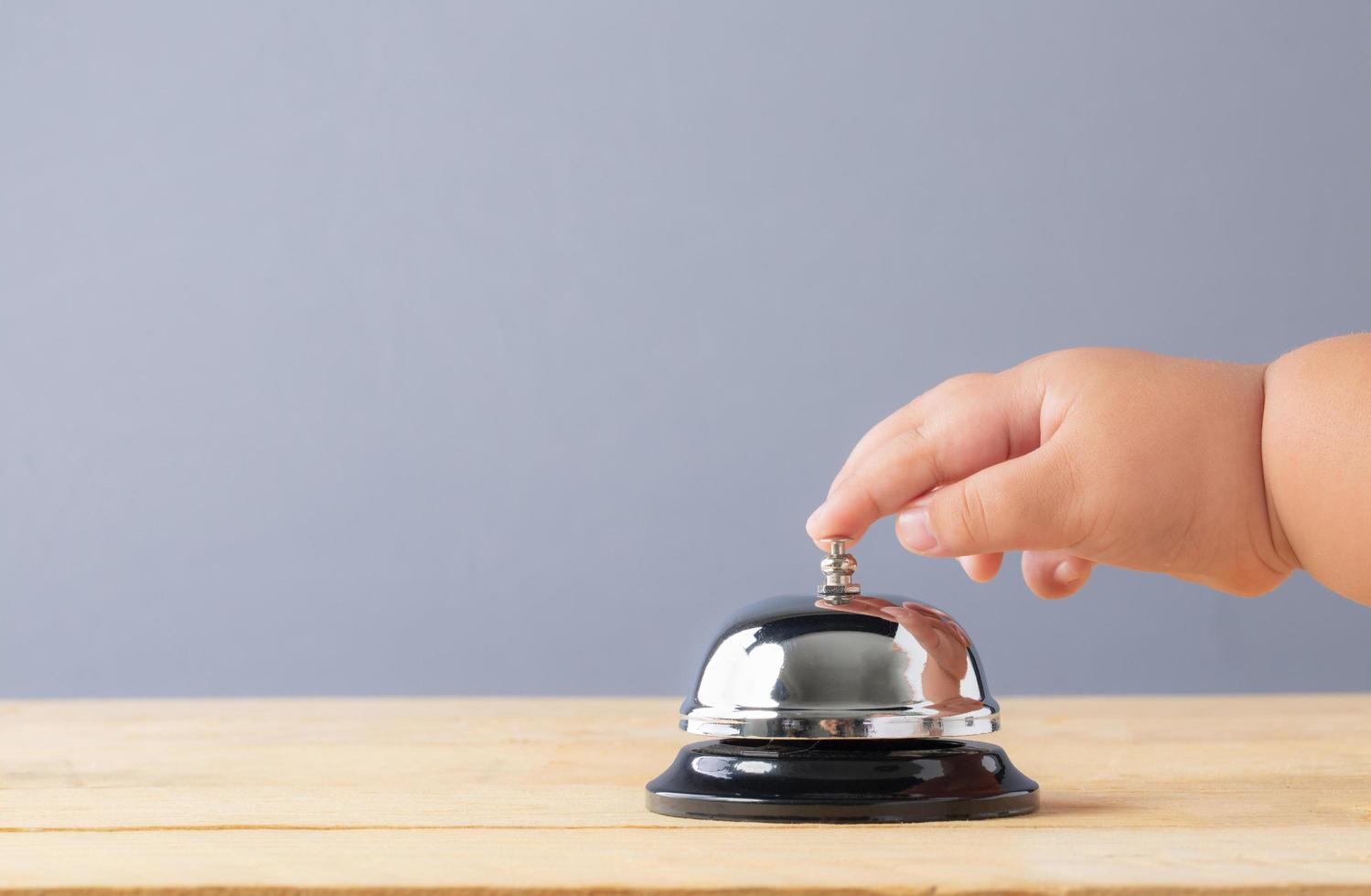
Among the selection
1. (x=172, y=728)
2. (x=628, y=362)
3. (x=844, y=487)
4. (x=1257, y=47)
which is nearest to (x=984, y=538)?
(x=844, y=487)

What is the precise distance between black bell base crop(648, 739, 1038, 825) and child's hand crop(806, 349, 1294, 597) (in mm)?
100

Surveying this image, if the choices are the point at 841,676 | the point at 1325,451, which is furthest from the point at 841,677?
the point at 1325,451

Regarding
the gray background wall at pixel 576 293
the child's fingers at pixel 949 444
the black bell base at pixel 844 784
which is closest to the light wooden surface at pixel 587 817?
the black bell base at pixel 844 784

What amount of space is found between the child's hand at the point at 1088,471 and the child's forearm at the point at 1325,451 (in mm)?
12

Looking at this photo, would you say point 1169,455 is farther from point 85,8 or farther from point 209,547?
point 85,8

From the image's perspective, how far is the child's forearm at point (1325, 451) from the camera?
463mm

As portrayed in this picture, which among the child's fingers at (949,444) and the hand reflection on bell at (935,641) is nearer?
the hand reflection on bell at (935,641)

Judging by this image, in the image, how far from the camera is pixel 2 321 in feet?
6.84

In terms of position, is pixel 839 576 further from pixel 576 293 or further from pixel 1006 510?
pixel 576 293

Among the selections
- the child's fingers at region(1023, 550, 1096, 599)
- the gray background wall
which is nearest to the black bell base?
the child's fingers at region(1023, 550, 1096, 599)

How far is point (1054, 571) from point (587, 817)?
0.31 metres

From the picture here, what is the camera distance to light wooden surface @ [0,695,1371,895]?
28 cm

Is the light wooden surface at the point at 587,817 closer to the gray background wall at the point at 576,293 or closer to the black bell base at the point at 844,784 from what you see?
the black bell base at the point at 844,784

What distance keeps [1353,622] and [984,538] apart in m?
1.90
